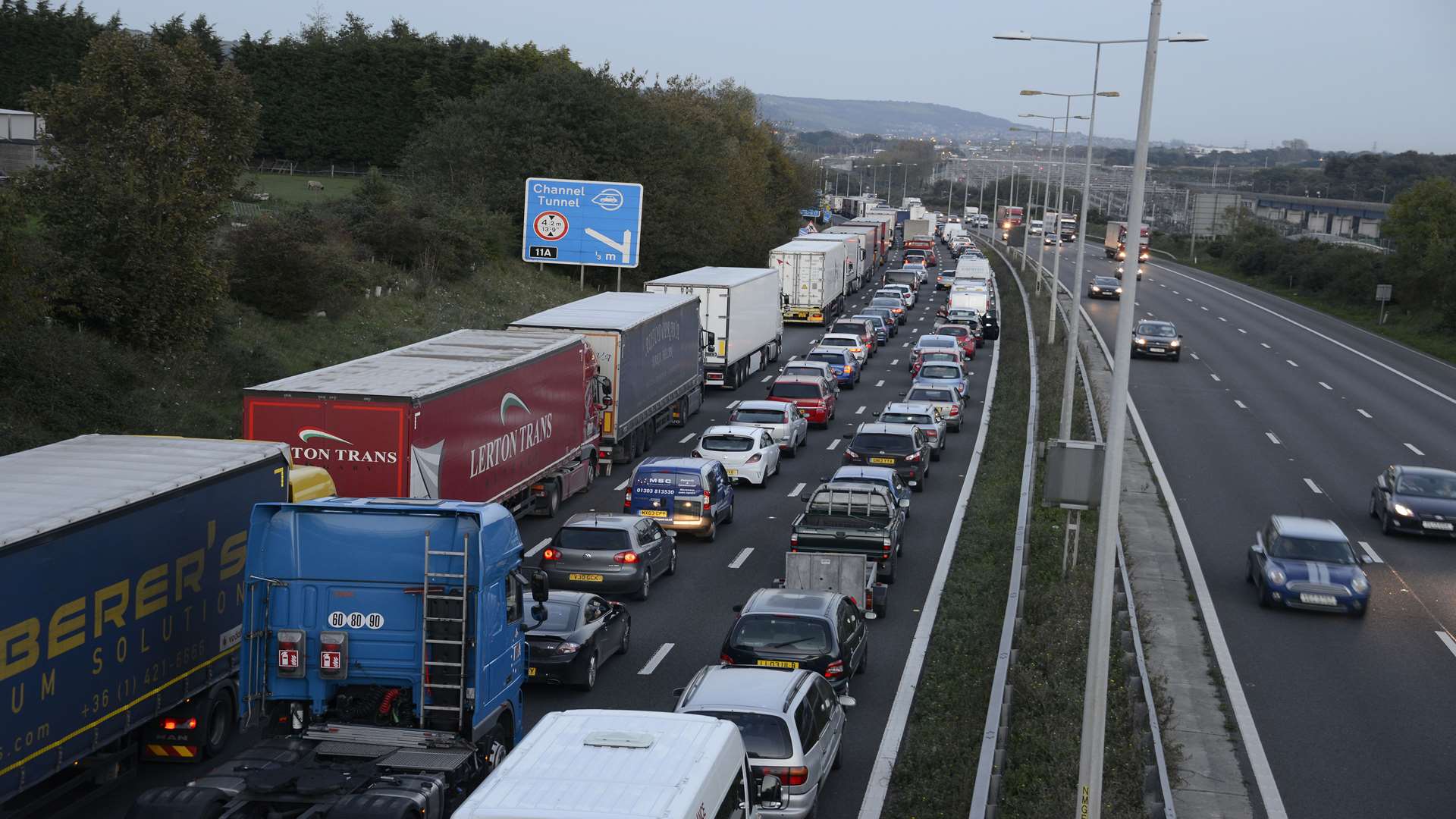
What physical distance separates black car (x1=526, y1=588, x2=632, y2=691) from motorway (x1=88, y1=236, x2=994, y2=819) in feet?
0.99

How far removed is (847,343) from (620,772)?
139ft

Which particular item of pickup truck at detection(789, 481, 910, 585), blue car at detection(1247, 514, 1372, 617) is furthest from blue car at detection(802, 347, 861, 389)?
blue car at detection(1247, 514, 1372, 617)

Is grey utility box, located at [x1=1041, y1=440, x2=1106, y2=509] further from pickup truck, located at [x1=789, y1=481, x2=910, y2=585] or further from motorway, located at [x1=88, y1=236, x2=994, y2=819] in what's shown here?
pickup truck, located at [x1=789, y1=481, x2=910, y2=585]

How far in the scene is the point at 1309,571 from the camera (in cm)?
2222

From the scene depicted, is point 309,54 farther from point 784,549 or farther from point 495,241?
point 784,549

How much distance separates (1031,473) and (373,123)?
65.9 meters

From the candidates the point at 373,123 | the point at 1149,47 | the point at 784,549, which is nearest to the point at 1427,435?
the point at 784,549

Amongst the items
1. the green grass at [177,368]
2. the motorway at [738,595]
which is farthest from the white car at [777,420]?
the green grass at [177,368]

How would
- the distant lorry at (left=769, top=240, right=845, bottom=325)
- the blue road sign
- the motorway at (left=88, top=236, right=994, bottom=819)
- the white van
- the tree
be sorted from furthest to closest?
the distant lorry at (left=769, top=240, right=845, bottom=325) → the blue road sign → the tree → the motorway at (left=88, top=236, right=994, bottom=819) → the white van

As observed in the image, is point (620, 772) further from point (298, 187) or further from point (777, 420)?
point (298, 187)

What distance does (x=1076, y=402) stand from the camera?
127ft

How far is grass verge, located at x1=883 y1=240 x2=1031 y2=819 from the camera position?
14.1 meters

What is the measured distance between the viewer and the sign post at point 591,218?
1804 inches

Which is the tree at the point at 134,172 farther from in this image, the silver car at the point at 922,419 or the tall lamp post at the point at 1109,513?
the tall lamp post at the point at 1109,513
